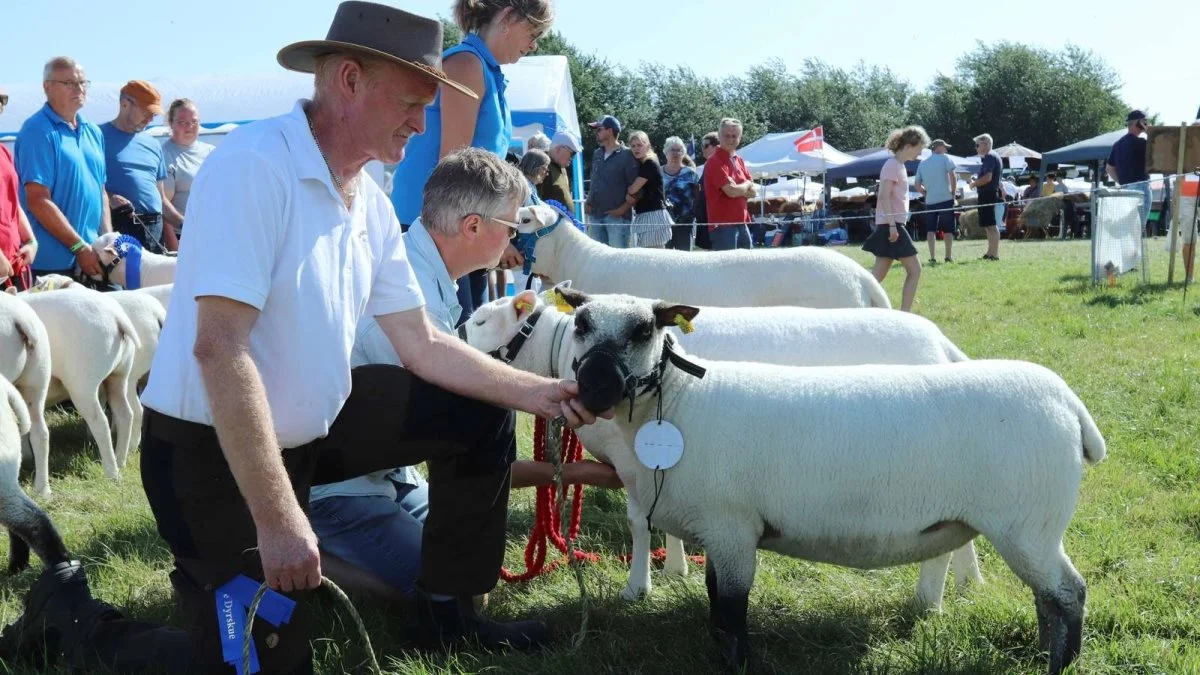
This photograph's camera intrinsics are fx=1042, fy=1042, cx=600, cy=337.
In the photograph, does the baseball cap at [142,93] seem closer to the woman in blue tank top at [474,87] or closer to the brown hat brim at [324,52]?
the woman in blue tank top at [474,87]

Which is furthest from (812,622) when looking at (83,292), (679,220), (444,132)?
(679,220)

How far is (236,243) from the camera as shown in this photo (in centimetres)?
210

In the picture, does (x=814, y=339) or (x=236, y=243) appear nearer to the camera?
(x=236, y=243)

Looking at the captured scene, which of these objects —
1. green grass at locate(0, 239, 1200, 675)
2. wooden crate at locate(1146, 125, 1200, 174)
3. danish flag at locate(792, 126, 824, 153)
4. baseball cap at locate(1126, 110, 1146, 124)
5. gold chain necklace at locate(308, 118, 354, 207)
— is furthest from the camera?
danish flag at locate(792, 126, 824, 153)

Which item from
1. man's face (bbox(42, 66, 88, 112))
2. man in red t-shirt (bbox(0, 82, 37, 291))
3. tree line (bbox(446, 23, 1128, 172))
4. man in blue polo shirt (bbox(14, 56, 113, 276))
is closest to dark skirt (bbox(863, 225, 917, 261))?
man in blue polo shirt (bbox(14, 56, 113, 276))

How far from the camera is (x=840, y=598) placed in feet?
11.1

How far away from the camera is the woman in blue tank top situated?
3.98 m

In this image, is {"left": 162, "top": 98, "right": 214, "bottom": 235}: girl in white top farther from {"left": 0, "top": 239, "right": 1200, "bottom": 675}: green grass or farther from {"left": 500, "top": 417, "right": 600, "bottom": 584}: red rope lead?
{"left": 500, "top": 417, "right": 600, "bottom": 584}: red rope lead

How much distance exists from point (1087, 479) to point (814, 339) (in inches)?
56.9

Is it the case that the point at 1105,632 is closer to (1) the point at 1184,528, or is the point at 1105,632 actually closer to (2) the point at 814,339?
(1) the point at 1184,528

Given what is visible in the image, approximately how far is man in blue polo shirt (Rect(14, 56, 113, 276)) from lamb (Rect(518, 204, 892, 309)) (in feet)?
8.63

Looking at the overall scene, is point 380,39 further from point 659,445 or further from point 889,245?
point 889,245

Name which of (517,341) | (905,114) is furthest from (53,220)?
(905,114)

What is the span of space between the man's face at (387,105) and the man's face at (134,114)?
5376mm
